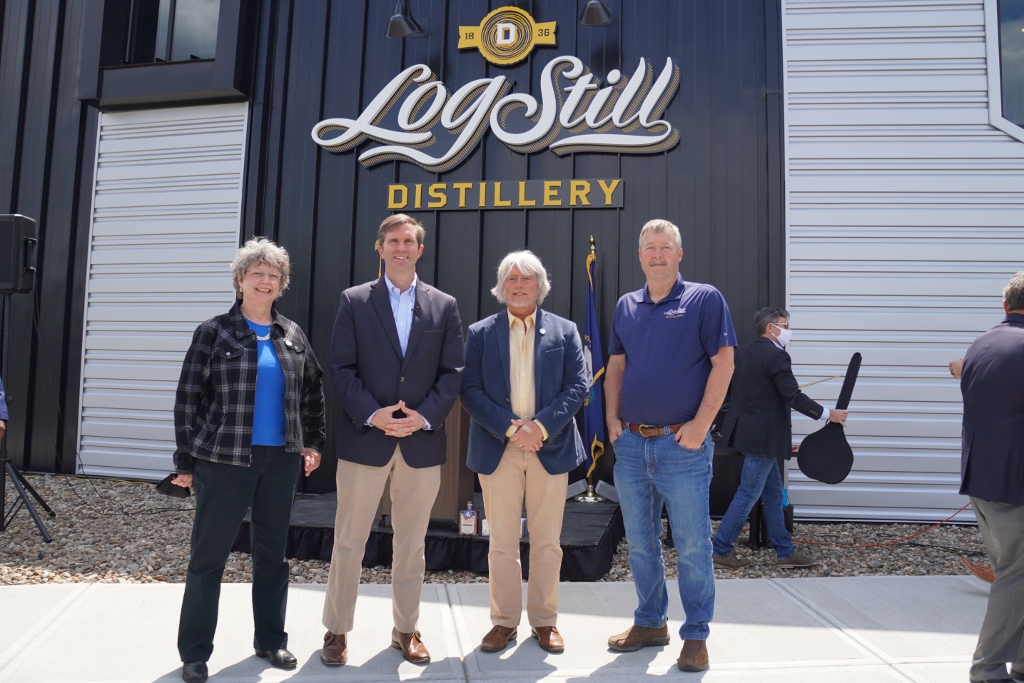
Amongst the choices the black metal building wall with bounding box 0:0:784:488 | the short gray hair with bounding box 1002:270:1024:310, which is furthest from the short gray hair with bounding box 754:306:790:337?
the short gray hair with bounding box 1002:270:1024:310

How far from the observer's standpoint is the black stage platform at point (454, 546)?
4.15 metres

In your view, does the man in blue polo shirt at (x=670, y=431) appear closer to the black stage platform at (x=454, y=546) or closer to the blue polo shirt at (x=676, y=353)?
the blue polo shirt at (x=676, y=353)

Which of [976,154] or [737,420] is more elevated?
[976,154]

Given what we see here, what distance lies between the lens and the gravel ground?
4238 mm

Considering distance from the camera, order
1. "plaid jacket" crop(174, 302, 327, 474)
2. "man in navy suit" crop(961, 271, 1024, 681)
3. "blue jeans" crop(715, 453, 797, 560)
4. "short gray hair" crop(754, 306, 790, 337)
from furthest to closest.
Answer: "short gray hair" crop(754, 306, 790, 337) → "blue jeans" crop(715, 453, 797, 560) → "plaid jacket" crop(174, 302, 327, 474) → "man in navy suit" crop(961, 271, 1024, 681)

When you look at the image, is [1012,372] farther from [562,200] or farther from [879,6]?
[879,6]

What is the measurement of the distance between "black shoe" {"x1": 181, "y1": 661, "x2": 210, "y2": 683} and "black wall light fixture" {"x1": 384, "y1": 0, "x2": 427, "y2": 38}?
5.58 metres

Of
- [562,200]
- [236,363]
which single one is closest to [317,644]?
[236,363]

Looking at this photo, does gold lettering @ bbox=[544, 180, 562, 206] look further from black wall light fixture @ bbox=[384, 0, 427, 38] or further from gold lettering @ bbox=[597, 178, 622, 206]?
black wall light fixture @ bbox=[384, 0, 427, 38]

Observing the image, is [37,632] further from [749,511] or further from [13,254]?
[749,511]

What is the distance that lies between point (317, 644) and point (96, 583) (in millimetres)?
1725

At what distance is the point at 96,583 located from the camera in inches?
153

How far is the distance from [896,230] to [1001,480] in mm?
4264

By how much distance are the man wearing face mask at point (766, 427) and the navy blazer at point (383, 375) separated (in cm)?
241
